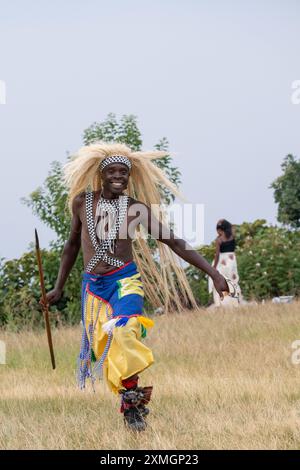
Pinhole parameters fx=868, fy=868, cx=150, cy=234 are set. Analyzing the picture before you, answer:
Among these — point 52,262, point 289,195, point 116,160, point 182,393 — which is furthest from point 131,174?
point 289,195

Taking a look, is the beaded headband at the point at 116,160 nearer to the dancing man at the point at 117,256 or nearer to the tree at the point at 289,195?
the dancing man at the point at 117,256

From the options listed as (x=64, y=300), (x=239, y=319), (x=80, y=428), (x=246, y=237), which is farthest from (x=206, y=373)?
(x=246, y=237)

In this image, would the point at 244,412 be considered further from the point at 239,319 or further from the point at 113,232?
the point at 239,319

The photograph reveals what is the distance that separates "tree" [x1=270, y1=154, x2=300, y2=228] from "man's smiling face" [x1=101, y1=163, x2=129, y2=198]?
18358 millimetres

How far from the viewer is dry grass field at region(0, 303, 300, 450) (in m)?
5.54

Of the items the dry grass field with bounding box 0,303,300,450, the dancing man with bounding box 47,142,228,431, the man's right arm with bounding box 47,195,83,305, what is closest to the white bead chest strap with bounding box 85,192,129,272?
the dancing man with bounding box 47,142,228,431

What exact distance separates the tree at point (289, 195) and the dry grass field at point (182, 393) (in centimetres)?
1352

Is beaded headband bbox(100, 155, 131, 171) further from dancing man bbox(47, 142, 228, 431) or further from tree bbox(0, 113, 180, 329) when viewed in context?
tree bbox(0, 113, 180, 329)

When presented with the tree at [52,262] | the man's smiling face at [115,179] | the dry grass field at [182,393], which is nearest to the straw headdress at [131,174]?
the man's smiling face at [115,179]

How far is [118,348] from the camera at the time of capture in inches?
225

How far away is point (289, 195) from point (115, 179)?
1858cm

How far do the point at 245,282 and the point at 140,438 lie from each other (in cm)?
880

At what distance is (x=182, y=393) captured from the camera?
6.96m

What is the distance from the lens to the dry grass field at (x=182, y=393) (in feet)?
18.2
